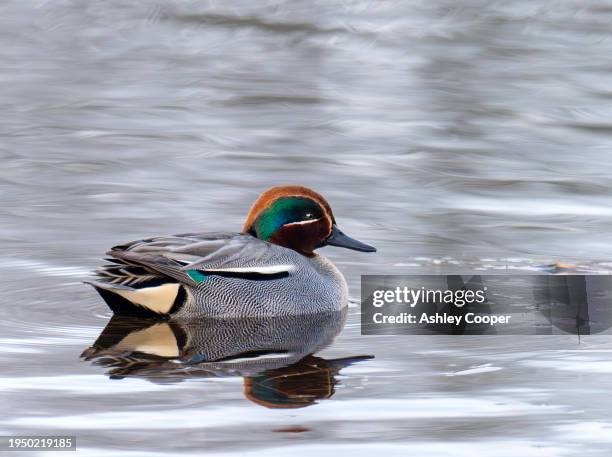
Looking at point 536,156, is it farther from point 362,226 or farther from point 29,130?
point 29,130

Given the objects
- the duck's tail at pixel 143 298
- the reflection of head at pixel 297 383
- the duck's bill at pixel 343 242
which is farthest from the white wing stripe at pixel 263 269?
the reflection of head at pixel 297 383

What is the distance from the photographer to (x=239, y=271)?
737 cm

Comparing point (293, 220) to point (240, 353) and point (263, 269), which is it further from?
point (240, 353)

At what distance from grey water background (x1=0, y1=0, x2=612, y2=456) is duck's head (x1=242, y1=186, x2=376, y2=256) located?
37cm

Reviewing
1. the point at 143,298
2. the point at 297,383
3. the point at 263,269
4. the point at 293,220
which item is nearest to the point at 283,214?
the point at 293,220

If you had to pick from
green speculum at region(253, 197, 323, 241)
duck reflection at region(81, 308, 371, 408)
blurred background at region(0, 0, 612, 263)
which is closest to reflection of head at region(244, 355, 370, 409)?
duck reflection at region(81, 308, 371, 408)

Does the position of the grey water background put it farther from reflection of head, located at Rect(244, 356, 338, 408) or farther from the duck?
the duck

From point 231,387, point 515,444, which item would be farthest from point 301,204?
point 515,444

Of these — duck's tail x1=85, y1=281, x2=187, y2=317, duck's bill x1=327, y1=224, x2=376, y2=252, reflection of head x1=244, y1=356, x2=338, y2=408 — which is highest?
duck's bill x1=327, y1=224, x2=376, y2=252

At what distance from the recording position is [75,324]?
7039mm

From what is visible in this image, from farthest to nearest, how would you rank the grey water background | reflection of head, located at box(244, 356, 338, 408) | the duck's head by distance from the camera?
the duck's head → reflection of head, located at box(244, 356, 338, 408) → the grey water background

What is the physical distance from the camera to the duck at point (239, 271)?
716 cm

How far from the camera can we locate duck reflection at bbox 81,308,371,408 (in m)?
5.98

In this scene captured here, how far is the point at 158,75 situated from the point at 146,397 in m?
8.35
